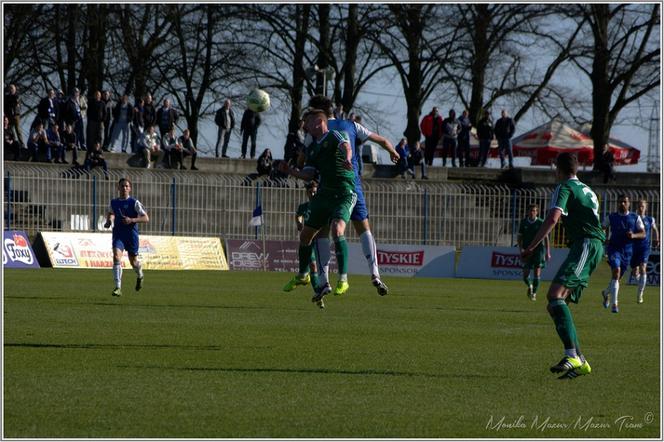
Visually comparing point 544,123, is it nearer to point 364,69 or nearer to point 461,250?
point 364,69

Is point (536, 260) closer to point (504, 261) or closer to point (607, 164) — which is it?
point (504, 261)

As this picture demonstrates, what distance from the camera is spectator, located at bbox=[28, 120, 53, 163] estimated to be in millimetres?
37312

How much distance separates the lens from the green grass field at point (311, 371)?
9.05 metres

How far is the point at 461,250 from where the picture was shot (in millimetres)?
37812

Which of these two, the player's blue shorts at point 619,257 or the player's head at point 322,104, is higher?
the player's head at point 322,104

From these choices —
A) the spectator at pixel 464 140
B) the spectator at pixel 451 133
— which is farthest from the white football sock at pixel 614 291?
the spectator at pixel 464 140

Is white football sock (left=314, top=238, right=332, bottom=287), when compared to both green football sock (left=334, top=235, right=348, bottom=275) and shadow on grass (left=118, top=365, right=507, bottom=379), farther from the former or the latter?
shadow on grass (left=118, top=365, right=507, bottom=379)

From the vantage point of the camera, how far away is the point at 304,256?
15531 millimetres

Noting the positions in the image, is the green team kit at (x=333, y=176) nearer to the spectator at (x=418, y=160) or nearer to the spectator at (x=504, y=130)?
the spectator at (x=504, y=130)

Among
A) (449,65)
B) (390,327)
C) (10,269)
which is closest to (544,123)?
(449,65)

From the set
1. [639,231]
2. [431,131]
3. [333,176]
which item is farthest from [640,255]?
[431,131]

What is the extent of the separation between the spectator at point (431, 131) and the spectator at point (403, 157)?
44.8 inches

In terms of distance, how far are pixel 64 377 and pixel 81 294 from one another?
1187cm

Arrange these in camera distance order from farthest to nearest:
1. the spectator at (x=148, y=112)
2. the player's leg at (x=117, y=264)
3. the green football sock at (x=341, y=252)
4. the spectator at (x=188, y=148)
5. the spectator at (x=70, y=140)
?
the spectator at (x=188, y=148) < the spectator at (x=148, y=112) < the spectator at (x=70, y=140) < the player's leg at (x=117, y=264) < the green football sock at (x=341, y=252)
